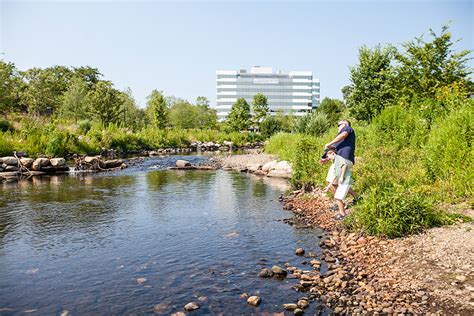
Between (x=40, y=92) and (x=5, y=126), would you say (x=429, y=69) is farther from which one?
(x=40, y=92)

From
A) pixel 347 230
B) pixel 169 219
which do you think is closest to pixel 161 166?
pixel 169 219

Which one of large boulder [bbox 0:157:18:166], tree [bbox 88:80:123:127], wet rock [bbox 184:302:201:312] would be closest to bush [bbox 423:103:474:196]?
wet rock [bbox 184:302:201:312]

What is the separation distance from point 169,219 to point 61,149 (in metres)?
19.9

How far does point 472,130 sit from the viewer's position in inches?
394

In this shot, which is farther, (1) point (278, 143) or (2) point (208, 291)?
(1) point (278, 143)

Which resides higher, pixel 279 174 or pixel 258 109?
pixel 258 109

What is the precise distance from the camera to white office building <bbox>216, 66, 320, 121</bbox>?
151 m

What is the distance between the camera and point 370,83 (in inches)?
1166

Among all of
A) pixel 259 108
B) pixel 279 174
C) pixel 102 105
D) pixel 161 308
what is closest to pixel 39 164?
pixel 279 174

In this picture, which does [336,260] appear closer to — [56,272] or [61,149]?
[56,272]

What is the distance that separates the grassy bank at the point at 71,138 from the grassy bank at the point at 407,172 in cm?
1933

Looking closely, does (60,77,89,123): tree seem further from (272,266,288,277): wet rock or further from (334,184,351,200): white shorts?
(272,266,288,277): wet rock

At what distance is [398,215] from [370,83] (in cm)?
2391

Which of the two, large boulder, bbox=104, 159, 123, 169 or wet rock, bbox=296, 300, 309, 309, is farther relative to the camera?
large boulder, bbox=104, 159, 123, 169
